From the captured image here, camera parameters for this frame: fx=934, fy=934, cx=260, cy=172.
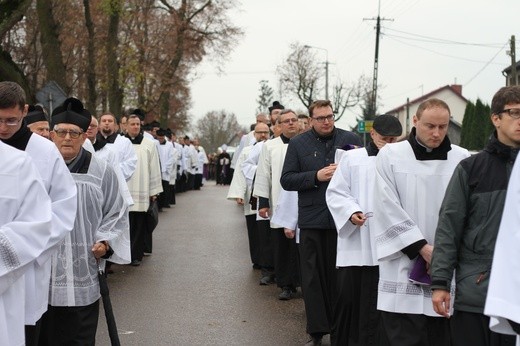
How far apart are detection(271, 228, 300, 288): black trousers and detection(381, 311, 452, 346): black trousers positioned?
470cm

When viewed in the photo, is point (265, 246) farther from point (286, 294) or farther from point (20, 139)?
point (20, 139)

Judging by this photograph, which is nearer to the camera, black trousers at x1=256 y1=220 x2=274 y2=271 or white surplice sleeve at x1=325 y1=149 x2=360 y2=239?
white surplice sleeve at x1=325 y1=149 x2=360 y2=239

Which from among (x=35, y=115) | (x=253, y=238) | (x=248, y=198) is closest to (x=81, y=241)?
(x=35, y=115)

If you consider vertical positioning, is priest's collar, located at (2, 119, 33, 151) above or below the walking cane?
above

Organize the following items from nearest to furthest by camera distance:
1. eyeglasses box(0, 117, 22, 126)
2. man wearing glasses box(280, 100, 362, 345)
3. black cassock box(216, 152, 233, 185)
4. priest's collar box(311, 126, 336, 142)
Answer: eyeglasses box(0, 117, 22, 126) → man wearing glasses box(280, 100, 362, 345) → priest's collar box(311, 126, 336, 142) → black cassock box(216, 152, 233, 185)

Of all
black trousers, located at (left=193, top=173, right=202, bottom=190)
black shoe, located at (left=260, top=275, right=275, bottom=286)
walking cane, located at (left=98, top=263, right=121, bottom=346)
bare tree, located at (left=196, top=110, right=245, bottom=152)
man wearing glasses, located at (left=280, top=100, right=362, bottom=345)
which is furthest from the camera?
bare tree, located at (left=196, top=110, right=245, bottom=152)

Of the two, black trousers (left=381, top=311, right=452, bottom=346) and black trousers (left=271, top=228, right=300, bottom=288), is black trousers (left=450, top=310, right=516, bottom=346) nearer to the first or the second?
black trousers (left=381, top=311, right=452, bottom=346)

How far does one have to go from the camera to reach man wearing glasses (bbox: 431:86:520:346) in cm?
480

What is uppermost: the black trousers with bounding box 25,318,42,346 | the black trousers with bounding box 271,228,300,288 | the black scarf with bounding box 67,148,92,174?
Answer: the black scarf with bounding box 67,148,92,174

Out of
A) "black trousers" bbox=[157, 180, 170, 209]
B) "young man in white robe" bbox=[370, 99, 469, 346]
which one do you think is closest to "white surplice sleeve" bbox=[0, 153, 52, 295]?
"young man in white robe" bbox=[370, 99, 469, 346]

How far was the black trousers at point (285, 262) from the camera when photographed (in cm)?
1071

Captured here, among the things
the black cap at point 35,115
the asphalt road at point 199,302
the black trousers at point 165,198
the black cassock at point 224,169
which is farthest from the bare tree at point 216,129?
the black cap at point 35,115

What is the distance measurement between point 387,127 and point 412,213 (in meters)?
1.28

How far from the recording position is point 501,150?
486cm
